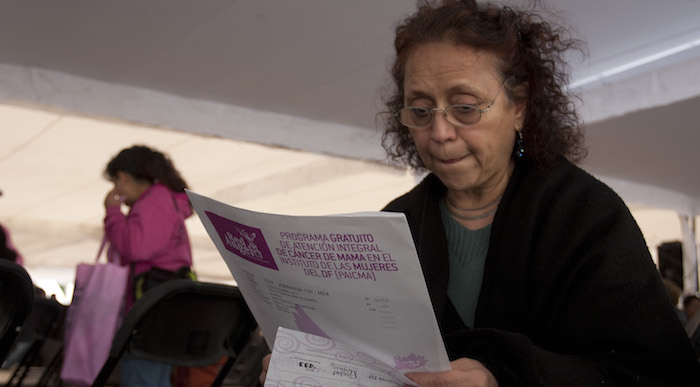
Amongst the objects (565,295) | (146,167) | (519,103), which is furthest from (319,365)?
(146,167)

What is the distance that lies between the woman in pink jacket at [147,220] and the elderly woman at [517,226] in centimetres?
188

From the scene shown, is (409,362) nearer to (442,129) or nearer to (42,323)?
(442,129)

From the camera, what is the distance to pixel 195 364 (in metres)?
1.87

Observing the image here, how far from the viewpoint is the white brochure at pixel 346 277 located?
92cm

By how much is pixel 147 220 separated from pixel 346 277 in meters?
2.34

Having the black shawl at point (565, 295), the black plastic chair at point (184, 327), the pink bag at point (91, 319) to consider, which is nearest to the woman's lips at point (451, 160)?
the black shawl at point (565, 295)

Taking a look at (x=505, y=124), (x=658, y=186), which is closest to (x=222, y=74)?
(x=505, y=124)

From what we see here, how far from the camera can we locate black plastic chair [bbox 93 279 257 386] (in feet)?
5.38

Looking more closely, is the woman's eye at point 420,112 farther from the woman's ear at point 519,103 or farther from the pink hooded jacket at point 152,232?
the pink hooded jacket at point 152,232

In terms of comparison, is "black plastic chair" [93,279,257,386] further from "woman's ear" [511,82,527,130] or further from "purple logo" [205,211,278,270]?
"woman's ear" [511,82,527,130]

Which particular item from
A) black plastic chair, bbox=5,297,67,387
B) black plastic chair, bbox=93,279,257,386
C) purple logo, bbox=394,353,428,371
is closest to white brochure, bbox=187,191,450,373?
purple logo, bbox=394,353,428,371

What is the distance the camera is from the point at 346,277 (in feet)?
3.20

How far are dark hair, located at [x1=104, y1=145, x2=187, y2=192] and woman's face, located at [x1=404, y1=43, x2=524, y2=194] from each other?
2.22 m

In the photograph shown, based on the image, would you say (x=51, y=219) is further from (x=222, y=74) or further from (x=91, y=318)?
(x=91, y=318)
